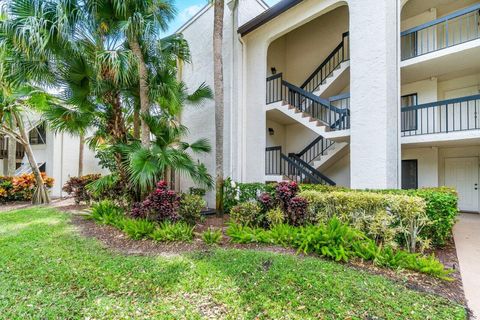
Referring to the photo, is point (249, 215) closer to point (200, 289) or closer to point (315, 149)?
point (200, 289)

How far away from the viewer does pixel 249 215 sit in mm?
6508

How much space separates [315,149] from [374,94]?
4786 mm

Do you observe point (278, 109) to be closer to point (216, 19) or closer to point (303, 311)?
point (216, 19)

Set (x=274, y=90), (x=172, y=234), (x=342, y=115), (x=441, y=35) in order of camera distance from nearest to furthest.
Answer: (x=172, y=234)
(x=342, y=115)
(x=441, y=35)
(x=274, y=90)

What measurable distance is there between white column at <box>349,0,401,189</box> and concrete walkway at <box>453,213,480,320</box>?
203cm

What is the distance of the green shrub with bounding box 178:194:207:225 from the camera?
678 cm

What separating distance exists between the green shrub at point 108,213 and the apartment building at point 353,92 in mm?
4482

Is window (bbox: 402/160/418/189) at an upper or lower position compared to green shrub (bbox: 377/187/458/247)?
upper

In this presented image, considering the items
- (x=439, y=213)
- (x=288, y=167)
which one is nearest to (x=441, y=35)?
(x=288, y=167)

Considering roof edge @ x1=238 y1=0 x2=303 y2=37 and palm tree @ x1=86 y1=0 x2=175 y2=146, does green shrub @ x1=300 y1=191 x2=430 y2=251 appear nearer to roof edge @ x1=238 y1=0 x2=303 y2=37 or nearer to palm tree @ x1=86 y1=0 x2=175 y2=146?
palm tree @ x1=86 y1=0 x2=175 y2=146

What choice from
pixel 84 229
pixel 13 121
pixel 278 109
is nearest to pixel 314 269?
pixel 84 229

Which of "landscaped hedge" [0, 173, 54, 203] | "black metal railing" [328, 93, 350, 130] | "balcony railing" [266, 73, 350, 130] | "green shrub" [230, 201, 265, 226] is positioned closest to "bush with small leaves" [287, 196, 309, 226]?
"green shrub" [230, 201, 265, 226]

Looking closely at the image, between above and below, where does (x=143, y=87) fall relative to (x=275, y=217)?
above

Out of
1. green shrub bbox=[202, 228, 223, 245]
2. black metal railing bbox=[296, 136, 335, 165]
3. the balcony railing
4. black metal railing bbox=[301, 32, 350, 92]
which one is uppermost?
black metal railing bbox=[301, 32, 350, 92]
